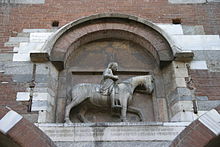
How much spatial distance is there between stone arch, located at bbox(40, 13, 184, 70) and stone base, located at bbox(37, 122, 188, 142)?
1.54 metres

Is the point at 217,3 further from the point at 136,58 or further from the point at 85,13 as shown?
the point at 85,13

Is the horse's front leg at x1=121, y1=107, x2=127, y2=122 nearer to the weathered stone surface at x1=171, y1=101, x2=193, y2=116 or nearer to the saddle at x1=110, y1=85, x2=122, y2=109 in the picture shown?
the saddle at x1=110, y1=85, x2=122, y2=109

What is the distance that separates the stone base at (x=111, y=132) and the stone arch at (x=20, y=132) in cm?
37

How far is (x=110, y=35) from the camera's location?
7758 millimetres

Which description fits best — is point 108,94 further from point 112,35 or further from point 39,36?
point 39,36

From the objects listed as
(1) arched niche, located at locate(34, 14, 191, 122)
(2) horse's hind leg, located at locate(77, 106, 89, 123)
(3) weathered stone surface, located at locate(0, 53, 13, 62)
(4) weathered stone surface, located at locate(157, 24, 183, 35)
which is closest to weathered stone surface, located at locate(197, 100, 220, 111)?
(1) arched niche, located at locate(34, 14, 191, 122)

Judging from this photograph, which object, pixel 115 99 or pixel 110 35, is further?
pixel 110 35

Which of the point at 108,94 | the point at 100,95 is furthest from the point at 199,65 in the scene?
the point at 100,95

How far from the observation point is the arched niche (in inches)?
279

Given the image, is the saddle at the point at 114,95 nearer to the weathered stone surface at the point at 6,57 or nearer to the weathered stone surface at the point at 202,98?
the weathered stone surface at the point at 202,98

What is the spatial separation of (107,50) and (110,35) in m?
0.33

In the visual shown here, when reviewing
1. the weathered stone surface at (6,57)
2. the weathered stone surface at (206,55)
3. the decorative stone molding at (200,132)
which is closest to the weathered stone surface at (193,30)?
the weathered stone surface at (206,55)

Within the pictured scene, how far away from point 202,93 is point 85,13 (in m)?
3.06

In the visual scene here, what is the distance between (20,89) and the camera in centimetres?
664
